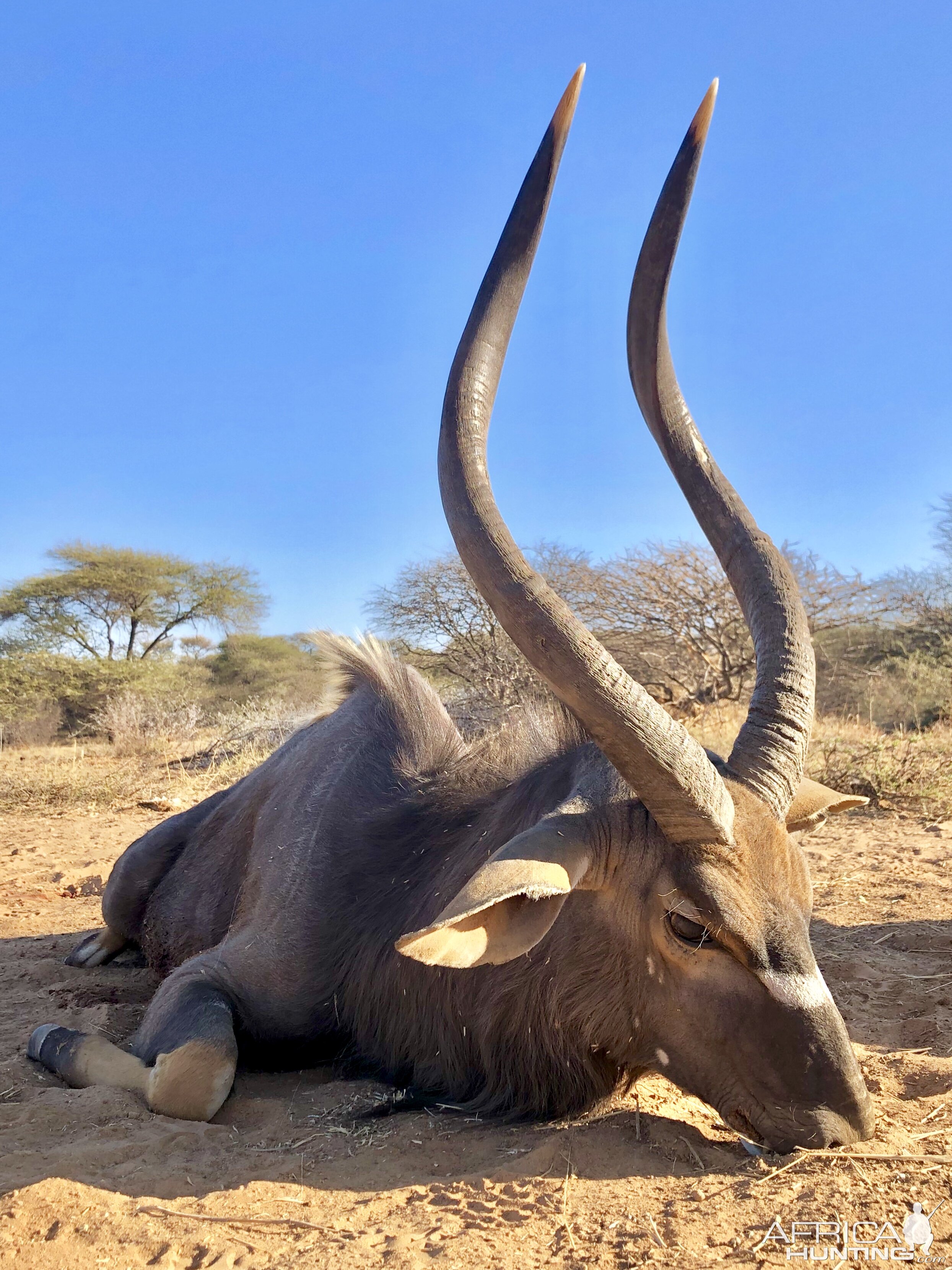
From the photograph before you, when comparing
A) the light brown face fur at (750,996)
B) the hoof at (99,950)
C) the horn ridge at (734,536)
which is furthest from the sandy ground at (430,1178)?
the hoof at (99,950)

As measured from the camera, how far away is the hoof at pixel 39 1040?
3.56m

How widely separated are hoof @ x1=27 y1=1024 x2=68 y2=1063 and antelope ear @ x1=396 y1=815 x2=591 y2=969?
6.50 ft

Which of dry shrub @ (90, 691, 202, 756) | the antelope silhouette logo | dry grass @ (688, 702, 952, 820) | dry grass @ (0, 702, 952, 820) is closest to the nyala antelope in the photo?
the antelope silhouette logo

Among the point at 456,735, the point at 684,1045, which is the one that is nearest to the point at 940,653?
the point at 456,735

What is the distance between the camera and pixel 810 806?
→ 311 cm

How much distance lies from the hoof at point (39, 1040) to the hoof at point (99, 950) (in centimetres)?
158

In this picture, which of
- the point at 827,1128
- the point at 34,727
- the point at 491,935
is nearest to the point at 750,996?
the point at 827,1128

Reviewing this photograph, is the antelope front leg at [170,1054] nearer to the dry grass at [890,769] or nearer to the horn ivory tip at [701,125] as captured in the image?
the horn ivory tip at [701,125]

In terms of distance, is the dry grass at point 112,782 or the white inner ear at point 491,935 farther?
the dry grass at point 112,782

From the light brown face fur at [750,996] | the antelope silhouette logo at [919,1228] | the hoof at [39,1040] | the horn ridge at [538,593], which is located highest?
the horn ridge at [538,593]

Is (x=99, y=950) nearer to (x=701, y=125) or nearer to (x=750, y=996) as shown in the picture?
(x=750, y=996)

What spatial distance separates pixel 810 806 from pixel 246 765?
9304 millimetres

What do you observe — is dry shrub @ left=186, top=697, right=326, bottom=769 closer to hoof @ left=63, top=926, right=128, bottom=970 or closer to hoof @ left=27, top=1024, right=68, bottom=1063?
hoof @ left=63, top=926, right=128, bottom=970

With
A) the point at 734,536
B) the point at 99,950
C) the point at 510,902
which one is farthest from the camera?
the point at 99,950
